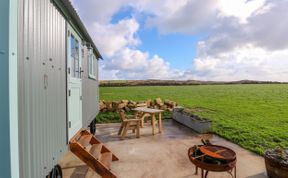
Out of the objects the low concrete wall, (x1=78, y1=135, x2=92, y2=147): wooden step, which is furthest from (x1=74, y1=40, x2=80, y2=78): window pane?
the low concrete wall

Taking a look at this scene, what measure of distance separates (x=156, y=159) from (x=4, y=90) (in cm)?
416

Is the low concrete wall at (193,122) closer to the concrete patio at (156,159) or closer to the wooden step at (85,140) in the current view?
the concrete patio at (156,159)

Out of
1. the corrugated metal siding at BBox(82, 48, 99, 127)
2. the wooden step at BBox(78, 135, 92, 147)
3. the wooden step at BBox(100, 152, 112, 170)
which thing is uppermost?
the corrugated metal siding at BBox(82, 48, 99, 127)

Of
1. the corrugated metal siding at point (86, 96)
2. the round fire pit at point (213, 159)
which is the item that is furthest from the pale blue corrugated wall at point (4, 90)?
the corrugated metal siding at point (86, 96)

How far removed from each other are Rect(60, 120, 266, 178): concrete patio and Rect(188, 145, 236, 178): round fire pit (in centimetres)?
54

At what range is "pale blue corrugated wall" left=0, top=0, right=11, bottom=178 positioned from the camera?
1.68m

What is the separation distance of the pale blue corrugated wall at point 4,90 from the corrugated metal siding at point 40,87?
0.20 m

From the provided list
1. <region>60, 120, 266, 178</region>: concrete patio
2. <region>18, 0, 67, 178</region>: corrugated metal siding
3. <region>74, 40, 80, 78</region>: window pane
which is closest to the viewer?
<region>18, 0, 67, 178</region>: corrugated metal siding

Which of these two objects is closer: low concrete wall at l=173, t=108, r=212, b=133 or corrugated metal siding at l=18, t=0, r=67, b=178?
corrugated metal siding at l=18, t=0, r=67, b=178

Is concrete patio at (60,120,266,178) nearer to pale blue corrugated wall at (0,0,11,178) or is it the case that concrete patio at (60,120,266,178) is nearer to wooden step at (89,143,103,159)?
wooden step at (89,143,103,159)

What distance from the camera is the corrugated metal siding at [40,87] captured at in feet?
6.59

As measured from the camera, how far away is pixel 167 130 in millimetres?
8477

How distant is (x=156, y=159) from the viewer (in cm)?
520

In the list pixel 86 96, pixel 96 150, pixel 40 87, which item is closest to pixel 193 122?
pixel 86 96
